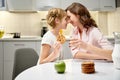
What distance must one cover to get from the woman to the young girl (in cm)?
10

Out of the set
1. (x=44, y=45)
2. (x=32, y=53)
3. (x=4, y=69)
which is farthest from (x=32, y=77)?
(x=4, y=69)

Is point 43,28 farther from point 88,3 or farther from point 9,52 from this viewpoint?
point 88,3

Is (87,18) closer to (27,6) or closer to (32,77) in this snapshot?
(32,77)

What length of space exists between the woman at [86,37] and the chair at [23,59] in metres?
0.49

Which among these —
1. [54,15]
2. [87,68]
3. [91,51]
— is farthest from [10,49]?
[87,68]

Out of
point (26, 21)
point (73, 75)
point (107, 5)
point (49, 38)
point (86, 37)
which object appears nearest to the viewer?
point (73, 75)

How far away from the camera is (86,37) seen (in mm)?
2303

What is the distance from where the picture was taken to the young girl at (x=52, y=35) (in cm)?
236

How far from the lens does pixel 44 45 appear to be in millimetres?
2414

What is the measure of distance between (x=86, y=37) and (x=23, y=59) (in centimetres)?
72

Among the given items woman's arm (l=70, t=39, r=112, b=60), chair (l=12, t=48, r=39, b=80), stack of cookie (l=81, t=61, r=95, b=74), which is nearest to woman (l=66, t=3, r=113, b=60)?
woman's arm (l=70, t=39, r=112, b=60)

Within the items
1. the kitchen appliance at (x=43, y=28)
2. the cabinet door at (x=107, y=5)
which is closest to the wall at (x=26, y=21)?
the kitchen appliance at (x=43, y=28)

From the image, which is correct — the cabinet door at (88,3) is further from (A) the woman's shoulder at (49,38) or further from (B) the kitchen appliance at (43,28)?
(A) the woman's shoulder at (49,38)

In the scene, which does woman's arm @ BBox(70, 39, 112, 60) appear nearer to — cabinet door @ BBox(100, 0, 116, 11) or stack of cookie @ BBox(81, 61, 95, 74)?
stack of cookie @ BBox(81, 61, 95, 74)
